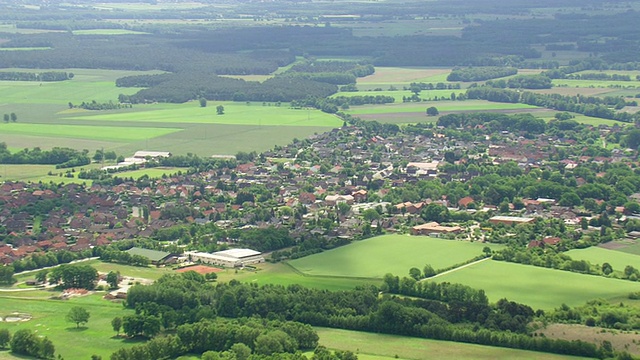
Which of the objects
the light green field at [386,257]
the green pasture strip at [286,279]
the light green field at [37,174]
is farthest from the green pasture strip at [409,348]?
the light green field at [37,174]

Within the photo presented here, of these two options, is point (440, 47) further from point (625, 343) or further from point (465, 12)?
point (625, 343)

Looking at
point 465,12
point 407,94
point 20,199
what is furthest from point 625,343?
point 465,12

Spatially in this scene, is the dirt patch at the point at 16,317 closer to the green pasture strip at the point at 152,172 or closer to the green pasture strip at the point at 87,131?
the green pasture strip at the point at 152,172

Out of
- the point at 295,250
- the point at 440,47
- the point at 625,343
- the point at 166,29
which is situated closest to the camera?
the point at 625,343

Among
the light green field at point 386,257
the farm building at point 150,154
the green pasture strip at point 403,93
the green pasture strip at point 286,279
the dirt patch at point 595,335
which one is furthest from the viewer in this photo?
the green pasture strip at point 403,93

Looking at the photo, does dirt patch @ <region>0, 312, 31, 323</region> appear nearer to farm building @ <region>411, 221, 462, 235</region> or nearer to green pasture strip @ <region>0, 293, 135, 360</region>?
green pasture strip @ <region>0, 293, 135, 360</region>

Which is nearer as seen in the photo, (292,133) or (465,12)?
(292,133)

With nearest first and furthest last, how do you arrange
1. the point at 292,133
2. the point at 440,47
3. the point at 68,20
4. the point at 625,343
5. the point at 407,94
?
the point at 625,343 < the point at 292,133 < the point at 407,94 < the point at 440,47 < the point at 68,20
